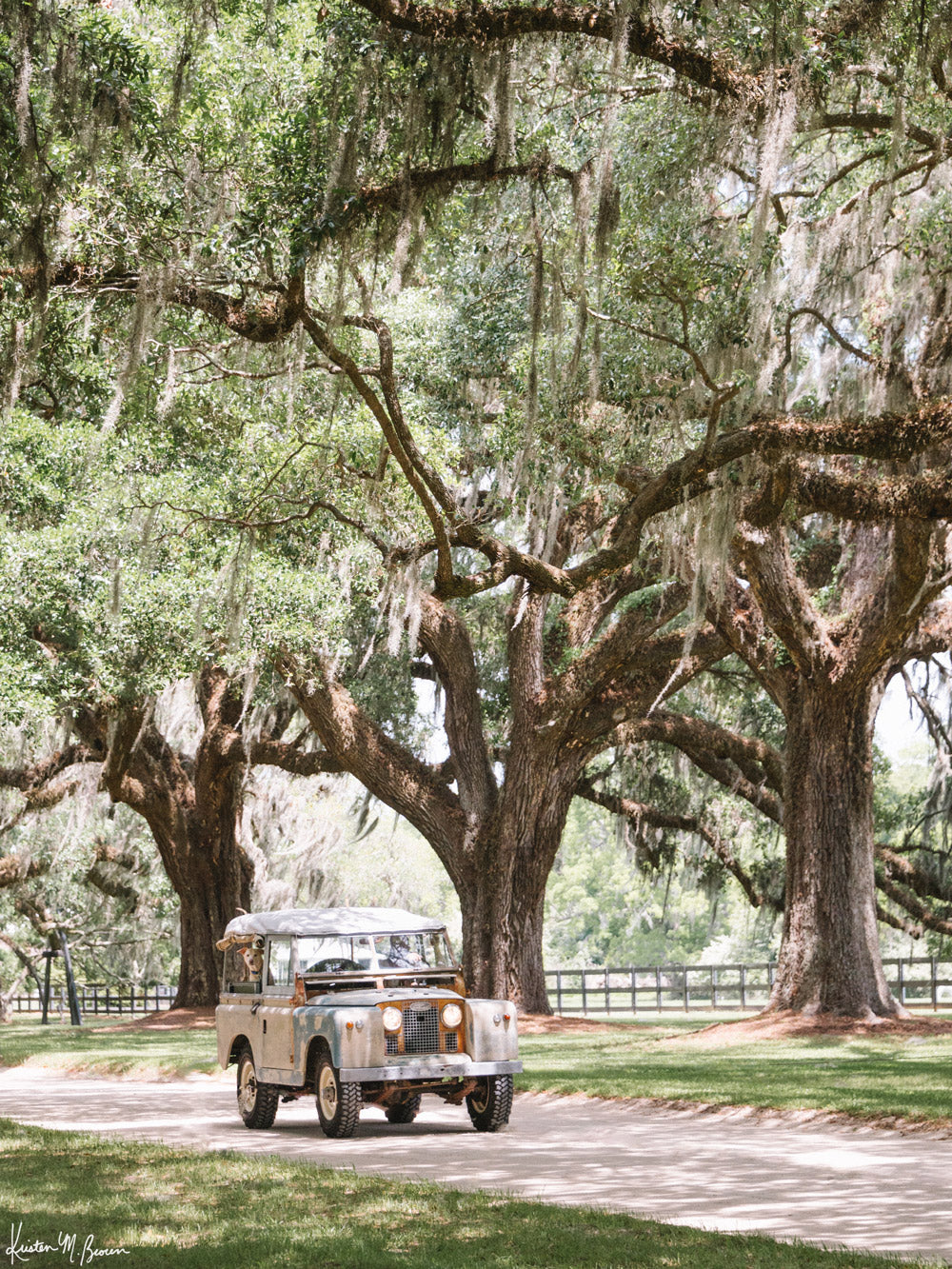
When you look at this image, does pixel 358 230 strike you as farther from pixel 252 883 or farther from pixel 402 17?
pixel 252 883

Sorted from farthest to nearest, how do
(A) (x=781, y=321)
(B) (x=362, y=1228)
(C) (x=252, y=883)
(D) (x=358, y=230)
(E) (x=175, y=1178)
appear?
(C) (x=252, y=883) < (A) (x=781, y=321) < (D) (x=358, y=230) < (E) (x=175, y=1178) < (B) (x=362, y=1228)

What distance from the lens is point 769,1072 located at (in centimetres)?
1277

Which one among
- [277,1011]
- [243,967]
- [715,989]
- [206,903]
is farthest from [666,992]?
[277,1011]

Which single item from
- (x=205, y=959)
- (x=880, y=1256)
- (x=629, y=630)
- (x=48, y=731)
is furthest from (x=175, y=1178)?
(x=205, y=959)

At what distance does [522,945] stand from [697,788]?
6.08 m

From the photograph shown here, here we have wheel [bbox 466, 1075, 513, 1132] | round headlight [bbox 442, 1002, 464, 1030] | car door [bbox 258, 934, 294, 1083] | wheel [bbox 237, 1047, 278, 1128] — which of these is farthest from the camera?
wheel [bbox 237, 1047, 278, 1128]

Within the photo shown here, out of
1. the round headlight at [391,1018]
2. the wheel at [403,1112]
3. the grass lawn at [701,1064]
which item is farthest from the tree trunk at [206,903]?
the round headlight at [391,1018]

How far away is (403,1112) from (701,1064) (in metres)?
4.36

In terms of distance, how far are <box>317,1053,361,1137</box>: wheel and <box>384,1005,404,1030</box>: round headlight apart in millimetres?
486

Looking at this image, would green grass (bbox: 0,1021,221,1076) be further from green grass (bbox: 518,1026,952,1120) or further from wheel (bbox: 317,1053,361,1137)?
wheel (bbox: 317,1053,361,1137)

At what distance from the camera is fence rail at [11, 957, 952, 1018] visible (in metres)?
30.5

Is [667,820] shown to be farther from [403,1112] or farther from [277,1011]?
[277,1011]

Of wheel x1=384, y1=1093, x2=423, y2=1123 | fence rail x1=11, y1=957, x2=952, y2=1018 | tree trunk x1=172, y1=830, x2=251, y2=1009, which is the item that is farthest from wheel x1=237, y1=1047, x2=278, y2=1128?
fence rail x1=11, y1=957, x2=952, y2=1018

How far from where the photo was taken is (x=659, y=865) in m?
26.4
